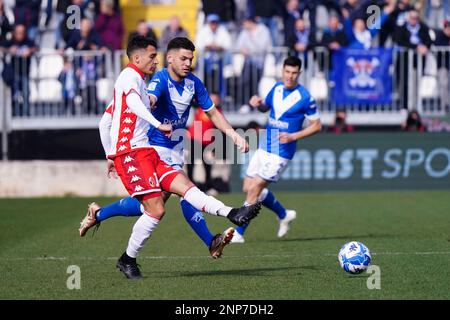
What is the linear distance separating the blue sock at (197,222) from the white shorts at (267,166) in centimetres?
329

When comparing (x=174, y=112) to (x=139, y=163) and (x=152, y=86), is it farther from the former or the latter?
(x=139, y=163)

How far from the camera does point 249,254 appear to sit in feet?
38.2

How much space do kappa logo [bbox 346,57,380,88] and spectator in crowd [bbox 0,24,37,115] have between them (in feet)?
21.0

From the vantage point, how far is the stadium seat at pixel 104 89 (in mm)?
20422

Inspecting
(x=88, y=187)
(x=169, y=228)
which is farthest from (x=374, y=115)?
(x=169, y=228)

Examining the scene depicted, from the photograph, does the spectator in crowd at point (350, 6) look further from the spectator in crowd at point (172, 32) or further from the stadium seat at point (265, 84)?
the spectator in crowd at point (172, 32)

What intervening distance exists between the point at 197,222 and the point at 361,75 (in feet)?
35.3

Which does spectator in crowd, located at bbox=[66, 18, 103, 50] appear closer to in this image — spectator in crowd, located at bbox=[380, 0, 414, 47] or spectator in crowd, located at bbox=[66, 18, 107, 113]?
spectator in crowd, located at bbox=[66, 18, 107, 113]

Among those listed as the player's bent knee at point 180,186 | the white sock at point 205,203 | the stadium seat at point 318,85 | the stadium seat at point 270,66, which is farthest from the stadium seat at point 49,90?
the white sock at point 205,203

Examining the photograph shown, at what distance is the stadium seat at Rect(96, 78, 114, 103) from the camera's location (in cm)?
2042

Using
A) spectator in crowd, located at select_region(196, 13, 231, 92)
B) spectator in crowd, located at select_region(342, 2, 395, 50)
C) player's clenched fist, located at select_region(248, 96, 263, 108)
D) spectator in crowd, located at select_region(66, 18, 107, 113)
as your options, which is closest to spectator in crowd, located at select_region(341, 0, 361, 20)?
spectator in crowd, located at select_region(342, 2, 395, 50)

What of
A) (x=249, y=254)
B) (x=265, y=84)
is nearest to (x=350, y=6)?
(x=265, y=84)

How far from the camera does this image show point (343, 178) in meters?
20.1
